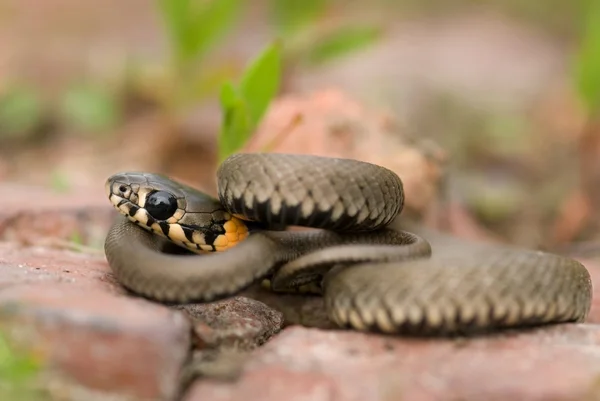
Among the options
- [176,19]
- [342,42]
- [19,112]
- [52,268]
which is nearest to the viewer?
[52,268]

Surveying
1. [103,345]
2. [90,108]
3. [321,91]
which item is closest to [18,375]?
[103,345]

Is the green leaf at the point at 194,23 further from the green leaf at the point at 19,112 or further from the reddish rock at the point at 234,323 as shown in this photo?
the reddish rock at the point at 234,323

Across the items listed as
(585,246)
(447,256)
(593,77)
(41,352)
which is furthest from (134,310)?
(593,77)

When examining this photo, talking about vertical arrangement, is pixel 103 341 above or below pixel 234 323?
above

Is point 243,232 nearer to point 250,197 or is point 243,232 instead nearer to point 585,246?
point 250,197

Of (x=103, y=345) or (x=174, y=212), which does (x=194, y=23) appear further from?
(x=103, y=345)

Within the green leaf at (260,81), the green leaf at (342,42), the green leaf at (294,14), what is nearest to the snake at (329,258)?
the green leaf at (260,81)

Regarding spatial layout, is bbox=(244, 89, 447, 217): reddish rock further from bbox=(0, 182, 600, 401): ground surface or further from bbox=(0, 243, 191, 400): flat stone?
bbox=(0, 243, 191, 400): flat stone
